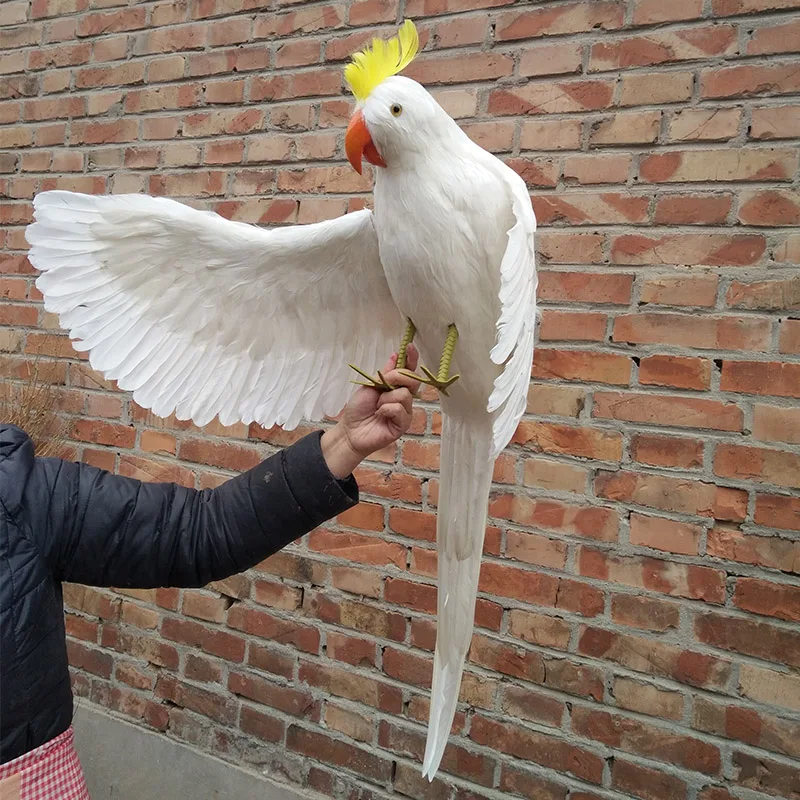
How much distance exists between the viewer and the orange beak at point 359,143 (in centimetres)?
69

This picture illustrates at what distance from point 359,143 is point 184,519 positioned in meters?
0.48

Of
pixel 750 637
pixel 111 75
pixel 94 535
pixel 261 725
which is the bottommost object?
pixel 261 725

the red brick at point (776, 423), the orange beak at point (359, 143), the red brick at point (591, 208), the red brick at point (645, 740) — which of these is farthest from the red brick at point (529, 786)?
the orange beak at point (359, 143)

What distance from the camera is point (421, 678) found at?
1.33m

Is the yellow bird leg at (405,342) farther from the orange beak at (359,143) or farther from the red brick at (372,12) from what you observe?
the red brick at (372,12)

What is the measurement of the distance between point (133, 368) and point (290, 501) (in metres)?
0.24

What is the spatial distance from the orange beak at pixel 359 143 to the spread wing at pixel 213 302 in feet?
0.30

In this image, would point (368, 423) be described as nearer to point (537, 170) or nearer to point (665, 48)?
point (537, 170)

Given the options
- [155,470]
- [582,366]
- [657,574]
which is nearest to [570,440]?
[582,366]

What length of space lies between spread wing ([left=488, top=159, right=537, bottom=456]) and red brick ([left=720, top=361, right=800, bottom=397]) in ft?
1.84

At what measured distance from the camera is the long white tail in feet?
2.70

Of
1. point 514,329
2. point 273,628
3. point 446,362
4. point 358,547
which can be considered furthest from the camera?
point 273,628

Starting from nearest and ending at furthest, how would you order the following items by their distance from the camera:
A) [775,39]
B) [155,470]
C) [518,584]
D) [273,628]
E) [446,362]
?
[446,362]
[775,39]
[518,584]
[273,628]
[155,470]

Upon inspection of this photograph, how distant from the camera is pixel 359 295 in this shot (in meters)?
0.89
